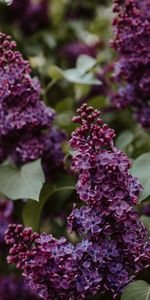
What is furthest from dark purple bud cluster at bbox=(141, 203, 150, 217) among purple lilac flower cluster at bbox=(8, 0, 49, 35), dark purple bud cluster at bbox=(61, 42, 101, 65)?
purple lilac flower cluster at bbox=(8, 0, 49, 35)

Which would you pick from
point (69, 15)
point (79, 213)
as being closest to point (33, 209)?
point (79, 213)

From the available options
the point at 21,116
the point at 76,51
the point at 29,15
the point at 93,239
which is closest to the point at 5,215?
the point at 21,116

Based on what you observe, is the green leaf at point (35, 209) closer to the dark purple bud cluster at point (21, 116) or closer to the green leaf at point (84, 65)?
the dark purple bud cluster at point (21, 116)

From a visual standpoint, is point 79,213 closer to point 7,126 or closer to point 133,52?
point 7,126

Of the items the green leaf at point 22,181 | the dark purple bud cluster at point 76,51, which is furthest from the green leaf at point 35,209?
the dark purple bud cluster at point 76,51

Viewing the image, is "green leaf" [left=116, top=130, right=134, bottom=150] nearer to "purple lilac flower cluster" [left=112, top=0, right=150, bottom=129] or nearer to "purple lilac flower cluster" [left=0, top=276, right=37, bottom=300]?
"purple lilac flower cluster" [left=112, top=0, right=150, bottom=129]
